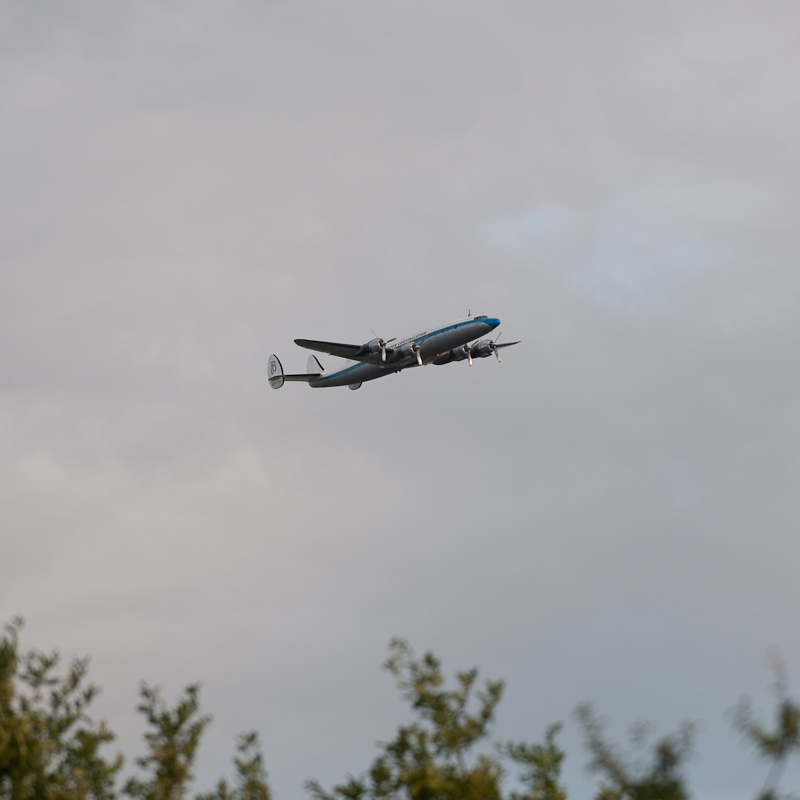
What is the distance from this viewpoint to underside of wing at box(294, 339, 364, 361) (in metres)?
98.1

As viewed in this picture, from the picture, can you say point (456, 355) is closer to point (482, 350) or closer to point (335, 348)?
point (482, 350)

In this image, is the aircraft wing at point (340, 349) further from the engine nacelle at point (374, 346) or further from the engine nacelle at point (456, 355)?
the engine nacelle at point (456, 355)

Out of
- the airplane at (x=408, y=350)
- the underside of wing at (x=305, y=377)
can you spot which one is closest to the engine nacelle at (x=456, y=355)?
the airplane at (x=408, y=350)

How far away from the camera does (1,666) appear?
4528 cm

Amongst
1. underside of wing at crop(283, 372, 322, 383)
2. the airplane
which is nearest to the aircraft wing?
the airplane

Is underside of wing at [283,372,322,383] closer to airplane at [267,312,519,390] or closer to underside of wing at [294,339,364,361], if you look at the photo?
airplane at [267,312,519,390]

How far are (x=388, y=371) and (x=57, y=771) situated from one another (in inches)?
2530

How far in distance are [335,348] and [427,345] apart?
939 centimetres

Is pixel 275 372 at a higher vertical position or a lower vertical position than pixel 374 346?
higher

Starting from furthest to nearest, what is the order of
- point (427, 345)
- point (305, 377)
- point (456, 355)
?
point (305, 377), point (456, 355), point (427, 345)

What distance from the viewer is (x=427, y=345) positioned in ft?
316

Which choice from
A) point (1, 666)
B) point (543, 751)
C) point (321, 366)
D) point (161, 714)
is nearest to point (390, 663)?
point (543, 751)

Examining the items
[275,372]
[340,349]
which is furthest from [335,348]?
[275,372]

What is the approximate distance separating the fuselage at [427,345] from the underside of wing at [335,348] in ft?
8.79
